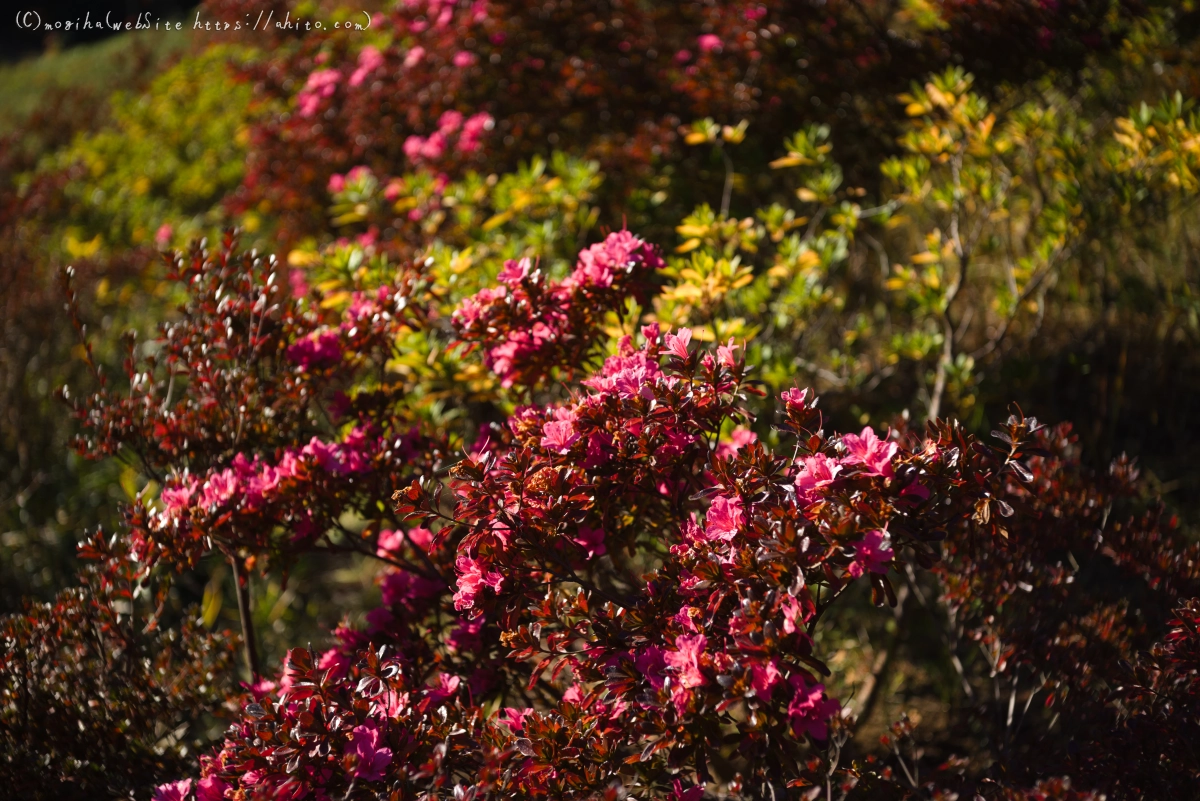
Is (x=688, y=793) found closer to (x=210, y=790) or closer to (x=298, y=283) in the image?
(x=210, y=790)

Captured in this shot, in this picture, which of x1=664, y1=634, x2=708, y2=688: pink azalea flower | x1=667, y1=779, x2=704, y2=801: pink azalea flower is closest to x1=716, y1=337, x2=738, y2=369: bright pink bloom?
x1=664, y1=634, x2=708, y2=688: pink azalea flower

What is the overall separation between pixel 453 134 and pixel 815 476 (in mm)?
3538

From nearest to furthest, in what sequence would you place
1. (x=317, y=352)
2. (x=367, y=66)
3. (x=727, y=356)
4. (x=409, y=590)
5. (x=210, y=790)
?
(x=210, y=790), (x=727, y=356), (x=409, y=590), (x=317, y=352), (x=367, y=66)

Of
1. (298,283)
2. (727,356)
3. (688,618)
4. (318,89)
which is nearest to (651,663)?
(688,618)

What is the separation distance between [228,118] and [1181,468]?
8.48m

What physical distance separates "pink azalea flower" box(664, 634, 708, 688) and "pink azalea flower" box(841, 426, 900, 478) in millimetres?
414

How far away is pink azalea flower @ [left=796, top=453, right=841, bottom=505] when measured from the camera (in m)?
1.52

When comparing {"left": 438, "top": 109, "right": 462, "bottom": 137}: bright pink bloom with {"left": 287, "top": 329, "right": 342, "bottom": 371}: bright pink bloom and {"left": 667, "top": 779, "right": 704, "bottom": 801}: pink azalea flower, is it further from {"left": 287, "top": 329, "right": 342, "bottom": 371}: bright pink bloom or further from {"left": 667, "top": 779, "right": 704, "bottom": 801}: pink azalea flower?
{"left": 667, "top": 779, "right": 704, "bottom": 801}: pink azalea flower

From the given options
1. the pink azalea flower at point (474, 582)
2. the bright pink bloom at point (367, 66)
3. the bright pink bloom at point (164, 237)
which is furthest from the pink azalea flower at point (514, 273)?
the bright pink bloom at point (164, 237)

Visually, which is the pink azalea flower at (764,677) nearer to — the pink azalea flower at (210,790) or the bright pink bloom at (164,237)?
the pink azalea flower at (210,790)

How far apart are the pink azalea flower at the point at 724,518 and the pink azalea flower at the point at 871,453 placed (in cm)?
21

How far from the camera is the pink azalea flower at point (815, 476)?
1522mm

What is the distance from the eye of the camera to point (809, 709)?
139cm

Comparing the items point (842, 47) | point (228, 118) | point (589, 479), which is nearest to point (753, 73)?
point (842, 47)
